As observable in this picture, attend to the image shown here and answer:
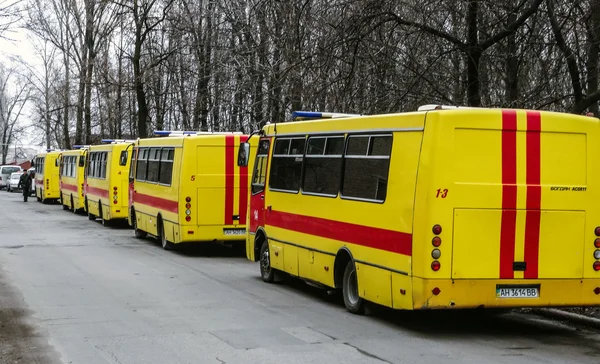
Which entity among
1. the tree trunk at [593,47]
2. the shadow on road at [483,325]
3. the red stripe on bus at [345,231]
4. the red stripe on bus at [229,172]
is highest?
the tree trunk at [593,47]

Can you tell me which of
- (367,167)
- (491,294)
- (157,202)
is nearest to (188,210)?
(157,202)

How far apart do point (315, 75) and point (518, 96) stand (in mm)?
3844

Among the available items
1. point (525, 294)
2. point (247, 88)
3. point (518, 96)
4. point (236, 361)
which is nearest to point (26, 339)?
point (236, 361)

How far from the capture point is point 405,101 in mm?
17641

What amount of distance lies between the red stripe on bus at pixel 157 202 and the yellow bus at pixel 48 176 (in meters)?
23.5

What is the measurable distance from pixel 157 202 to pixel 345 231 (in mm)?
11449

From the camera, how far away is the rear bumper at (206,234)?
21.1 metres

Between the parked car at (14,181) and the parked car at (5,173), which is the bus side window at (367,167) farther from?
the parked car at (5,173)

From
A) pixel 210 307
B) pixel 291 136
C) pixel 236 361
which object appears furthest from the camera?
pixel 291 136

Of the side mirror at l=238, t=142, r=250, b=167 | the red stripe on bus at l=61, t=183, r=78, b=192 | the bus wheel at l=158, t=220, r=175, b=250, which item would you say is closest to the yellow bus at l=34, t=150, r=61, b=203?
the red stripe on bus at l=61, t=183, r=78, b=192

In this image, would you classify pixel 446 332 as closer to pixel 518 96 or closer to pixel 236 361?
pixel 236 361

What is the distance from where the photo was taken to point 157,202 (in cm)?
2350

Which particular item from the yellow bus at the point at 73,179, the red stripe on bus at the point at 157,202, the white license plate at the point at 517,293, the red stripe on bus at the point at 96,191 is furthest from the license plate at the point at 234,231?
the yellow bus at the point at 73,179

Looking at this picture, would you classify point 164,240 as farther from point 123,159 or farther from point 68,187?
point 68,187
